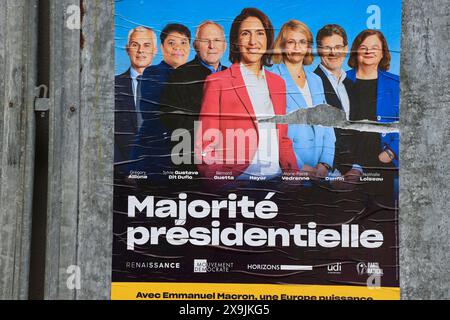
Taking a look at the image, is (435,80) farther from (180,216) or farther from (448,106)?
(180,216)

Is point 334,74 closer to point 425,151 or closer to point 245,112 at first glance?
point 245,112

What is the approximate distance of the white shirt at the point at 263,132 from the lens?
4.14 meters

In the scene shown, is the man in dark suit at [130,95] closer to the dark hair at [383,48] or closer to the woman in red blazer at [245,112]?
the woman in red blazer at [245,112]

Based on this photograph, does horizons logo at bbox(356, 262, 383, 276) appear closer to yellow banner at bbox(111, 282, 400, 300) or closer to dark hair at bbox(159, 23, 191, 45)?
yellow banner at bbox(111, 282, 400, 300)

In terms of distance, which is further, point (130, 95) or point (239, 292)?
point (130, 95)

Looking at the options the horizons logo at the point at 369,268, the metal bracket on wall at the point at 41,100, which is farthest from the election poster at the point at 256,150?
the metal bracket on wall at the point at 41,100

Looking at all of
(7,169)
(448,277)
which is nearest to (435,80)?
(448,277)

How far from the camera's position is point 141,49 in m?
4.18

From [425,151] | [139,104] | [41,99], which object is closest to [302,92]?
[425,151]

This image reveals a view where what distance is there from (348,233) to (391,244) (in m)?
0.31

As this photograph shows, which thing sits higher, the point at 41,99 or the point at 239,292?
the point at 41,99

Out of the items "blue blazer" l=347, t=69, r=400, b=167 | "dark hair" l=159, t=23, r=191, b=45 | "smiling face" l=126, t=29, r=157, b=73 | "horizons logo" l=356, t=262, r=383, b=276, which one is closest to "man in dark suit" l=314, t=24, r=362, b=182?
"blue blazer" l=347, t=69, r=400, b=167

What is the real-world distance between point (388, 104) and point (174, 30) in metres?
1.66

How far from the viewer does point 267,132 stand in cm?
415
